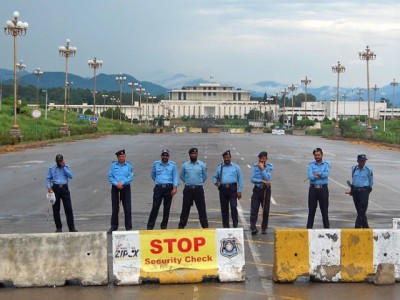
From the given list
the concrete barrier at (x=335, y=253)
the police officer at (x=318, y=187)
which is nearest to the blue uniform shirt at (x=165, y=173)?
the police officer at (x=318, y=187)

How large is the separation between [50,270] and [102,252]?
31.3 inches

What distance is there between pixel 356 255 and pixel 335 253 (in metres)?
0.32

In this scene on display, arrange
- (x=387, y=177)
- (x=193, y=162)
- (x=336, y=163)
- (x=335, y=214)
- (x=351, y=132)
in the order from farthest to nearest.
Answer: (x=351, y=132)
(x=336, y=163)
(x=387, y=177)
(x=335, y=214)
(x=193, y=162)

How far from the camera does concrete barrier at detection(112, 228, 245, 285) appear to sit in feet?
35.8

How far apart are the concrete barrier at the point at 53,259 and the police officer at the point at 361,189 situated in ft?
21.2

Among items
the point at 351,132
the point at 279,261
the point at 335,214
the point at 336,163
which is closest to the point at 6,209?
the point at 335,214

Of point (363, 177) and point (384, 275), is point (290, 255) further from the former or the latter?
point (363, 177)

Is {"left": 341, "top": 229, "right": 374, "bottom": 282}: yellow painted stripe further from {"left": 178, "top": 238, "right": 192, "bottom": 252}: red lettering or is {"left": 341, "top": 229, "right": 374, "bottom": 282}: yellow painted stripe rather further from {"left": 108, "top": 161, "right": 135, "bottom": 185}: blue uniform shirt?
{"left": 108, "top": 161, "right": 135, "bottom": 185}: blue uniform shirt

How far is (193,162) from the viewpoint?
14977mm

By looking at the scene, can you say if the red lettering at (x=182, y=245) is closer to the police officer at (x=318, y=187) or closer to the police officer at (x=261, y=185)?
the police officer at (x=261, y=185)

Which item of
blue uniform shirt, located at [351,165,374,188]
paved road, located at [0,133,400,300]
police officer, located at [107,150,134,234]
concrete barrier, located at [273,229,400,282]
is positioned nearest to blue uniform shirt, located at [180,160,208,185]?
police officer, located at [107,150,134,234]

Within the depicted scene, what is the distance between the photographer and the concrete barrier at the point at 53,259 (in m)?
10.8

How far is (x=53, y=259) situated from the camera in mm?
10836

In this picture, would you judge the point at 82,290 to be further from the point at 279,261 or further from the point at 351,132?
the point at 351,132
